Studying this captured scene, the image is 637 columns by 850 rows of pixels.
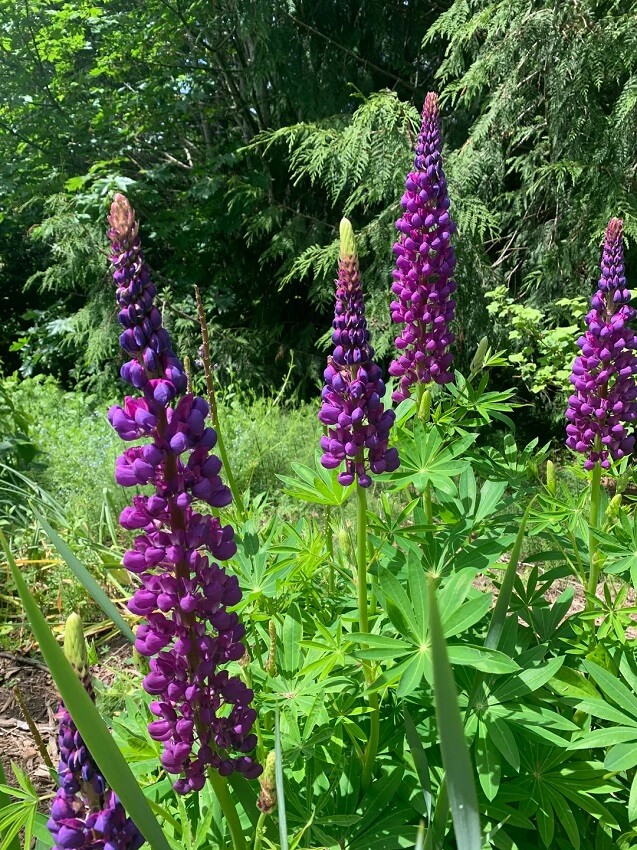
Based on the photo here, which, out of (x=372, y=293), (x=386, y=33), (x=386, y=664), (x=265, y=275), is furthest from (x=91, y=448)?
(x=386, y=33)

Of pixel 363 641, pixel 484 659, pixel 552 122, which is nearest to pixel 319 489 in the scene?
pixel 363 641

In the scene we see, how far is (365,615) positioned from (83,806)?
74cm

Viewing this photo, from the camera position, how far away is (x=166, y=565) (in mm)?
1068

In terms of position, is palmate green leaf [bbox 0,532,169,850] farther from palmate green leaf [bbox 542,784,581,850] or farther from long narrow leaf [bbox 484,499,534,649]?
palmate green leaf [bbox 542,784,581,850]

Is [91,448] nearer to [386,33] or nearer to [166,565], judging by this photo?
[166,565]

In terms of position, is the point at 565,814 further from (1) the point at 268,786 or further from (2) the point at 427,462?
(2) the point at 427,462

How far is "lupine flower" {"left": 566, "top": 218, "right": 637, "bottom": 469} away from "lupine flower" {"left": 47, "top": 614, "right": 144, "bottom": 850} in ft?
5.62

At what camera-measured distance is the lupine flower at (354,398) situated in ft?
4.79

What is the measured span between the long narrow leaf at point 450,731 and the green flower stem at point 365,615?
737mm

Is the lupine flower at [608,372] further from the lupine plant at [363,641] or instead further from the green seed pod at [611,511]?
the green seed pod at [611,511]

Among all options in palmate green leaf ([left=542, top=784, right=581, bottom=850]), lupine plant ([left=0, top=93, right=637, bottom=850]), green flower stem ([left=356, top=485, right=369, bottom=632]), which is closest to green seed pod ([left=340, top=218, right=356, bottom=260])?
lupine plant ([left=0, top=93, right=637, bottom=850])

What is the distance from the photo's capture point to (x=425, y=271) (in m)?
2.10

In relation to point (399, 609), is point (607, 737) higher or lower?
lower

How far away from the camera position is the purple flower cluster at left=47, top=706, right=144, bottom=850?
2.84ft
